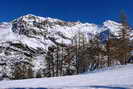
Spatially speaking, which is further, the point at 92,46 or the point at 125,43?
the point at 92,46

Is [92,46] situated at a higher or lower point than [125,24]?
lower

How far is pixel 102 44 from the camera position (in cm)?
6094

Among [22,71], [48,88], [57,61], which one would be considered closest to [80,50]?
[57,61]

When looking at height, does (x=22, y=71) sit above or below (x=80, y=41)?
below

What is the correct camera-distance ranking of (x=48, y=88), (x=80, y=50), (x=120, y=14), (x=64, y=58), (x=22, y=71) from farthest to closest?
1. (x=22, y=71)
2. (x=64, y=58)
3. (x=80, y=50)
4. (x=120, y=14)
5. (x=48, y=88)

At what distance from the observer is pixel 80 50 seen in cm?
5362

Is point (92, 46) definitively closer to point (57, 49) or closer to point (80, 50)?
point (80, 50)

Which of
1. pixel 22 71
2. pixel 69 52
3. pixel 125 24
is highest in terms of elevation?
pixel 125 24

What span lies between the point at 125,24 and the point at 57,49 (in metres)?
15.9

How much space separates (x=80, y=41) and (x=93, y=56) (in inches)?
223

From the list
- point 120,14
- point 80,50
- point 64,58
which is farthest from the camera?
point 64,58

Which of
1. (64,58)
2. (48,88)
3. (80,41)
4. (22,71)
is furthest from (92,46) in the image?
(48,88)

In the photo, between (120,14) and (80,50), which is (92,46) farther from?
(120,14)

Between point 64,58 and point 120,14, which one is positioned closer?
point 120,14
